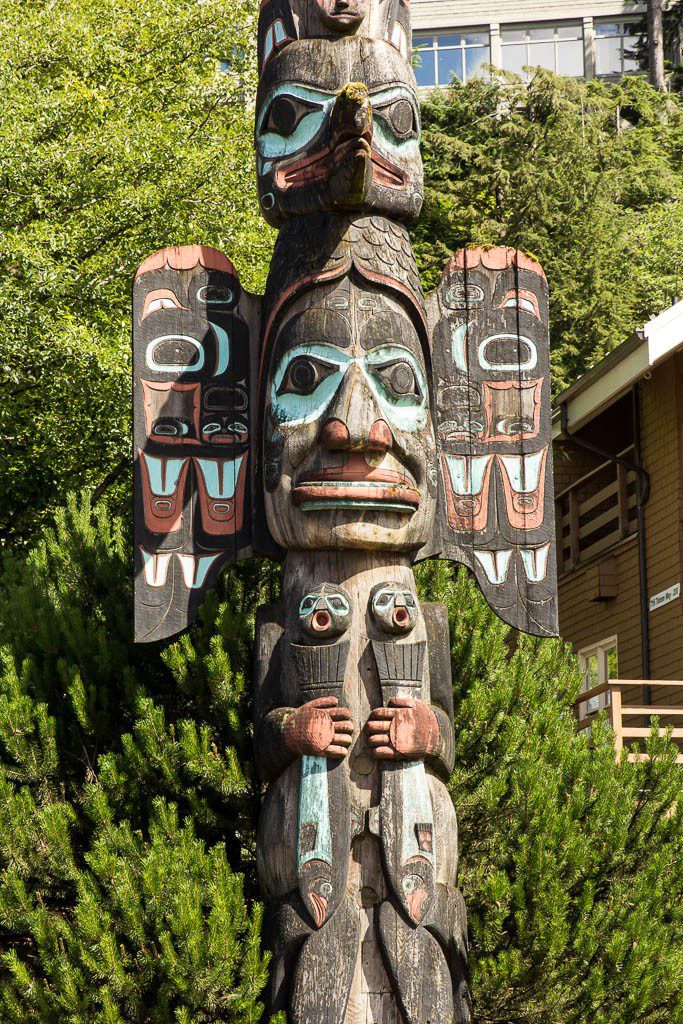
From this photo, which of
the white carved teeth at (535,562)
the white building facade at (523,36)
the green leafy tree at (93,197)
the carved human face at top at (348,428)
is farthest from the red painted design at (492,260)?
the white building facade at (523,36)

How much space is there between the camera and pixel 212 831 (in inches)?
293

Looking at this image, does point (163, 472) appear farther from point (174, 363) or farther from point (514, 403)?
point (514, 403)

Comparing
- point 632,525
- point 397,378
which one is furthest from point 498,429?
point 632,525

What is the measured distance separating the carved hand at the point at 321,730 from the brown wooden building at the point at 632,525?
7.66 metres

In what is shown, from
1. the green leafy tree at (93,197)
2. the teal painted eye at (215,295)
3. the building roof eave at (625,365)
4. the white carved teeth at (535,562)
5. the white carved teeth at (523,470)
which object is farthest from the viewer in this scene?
the building roof eave at (625,365)

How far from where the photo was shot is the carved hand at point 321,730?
612cm

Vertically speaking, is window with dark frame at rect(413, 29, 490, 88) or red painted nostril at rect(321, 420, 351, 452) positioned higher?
window with dark frame at rect(413, 29, 490, 88)

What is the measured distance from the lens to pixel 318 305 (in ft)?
22.1

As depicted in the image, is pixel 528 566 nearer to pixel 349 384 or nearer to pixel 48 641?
pixel 349 384

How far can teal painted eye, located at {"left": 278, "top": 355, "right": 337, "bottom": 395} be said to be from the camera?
21.7 feet

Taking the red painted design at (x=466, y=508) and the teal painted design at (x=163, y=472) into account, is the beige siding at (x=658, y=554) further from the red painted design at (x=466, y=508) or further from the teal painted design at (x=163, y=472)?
the teal painted design at (x=163, y=472)

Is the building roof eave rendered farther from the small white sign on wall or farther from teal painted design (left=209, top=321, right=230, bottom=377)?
teal painted design (left=209, top=321, right=230, bottom=377)

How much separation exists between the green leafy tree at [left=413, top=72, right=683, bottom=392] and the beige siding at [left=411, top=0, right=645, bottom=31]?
10697 millimetres

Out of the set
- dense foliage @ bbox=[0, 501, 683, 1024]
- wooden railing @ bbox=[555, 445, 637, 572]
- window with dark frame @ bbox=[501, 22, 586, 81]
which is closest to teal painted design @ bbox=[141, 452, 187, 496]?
dense foliage @ bbox=[0, 501, 683, 1024]
